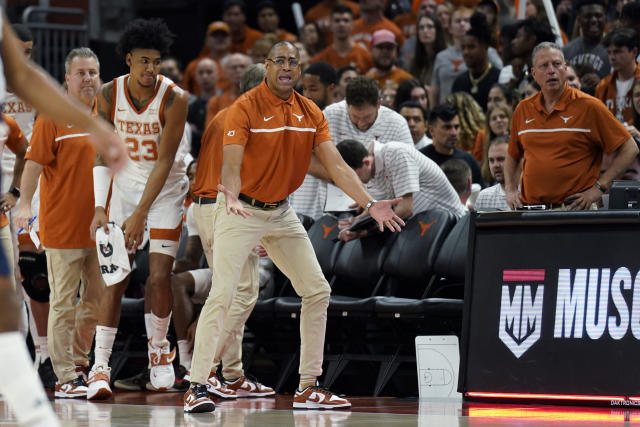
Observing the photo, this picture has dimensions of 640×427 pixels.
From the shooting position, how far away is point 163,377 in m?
8.30

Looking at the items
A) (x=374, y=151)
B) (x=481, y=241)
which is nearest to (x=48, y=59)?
(x=374, y=151)

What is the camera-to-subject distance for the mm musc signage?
21.2ft

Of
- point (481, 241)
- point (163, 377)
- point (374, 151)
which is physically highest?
point (374, 151)

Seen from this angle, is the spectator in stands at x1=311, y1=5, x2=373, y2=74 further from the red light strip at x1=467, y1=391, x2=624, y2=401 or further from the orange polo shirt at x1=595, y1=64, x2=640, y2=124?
→ the red light strip at x1=467, y1=391, x2=624, y2=401

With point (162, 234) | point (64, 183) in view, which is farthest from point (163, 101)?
point (64, 183)

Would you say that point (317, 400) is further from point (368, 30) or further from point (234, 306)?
point (368, 30)

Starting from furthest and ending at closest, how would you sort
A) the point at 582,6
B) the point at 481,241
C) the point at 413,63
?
1. the point at 413,63
2. the point at 582,6
3. the point at 481,241

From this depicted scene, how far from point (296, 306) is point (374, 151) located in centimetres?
136

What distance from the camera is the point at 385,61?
488 inches

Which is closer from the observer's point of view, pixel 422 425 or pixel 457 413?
pixel 422 425

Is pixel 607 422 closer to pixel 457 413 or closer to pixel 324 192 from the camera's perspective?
pixel 457 413

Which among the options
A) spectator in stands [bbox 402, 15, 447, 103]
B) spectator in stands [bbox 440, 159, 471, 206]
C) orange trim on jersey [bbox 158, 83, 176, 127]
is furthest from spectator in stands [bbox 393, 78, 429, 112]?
orange trim on jersey [bbox 158, 83, 176, 127]

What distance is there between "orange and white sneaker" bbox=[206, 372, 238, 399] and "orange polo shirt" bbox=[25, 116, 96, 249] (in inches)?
56.9

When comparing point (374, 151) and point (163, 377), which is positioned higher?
point (374, 151)
